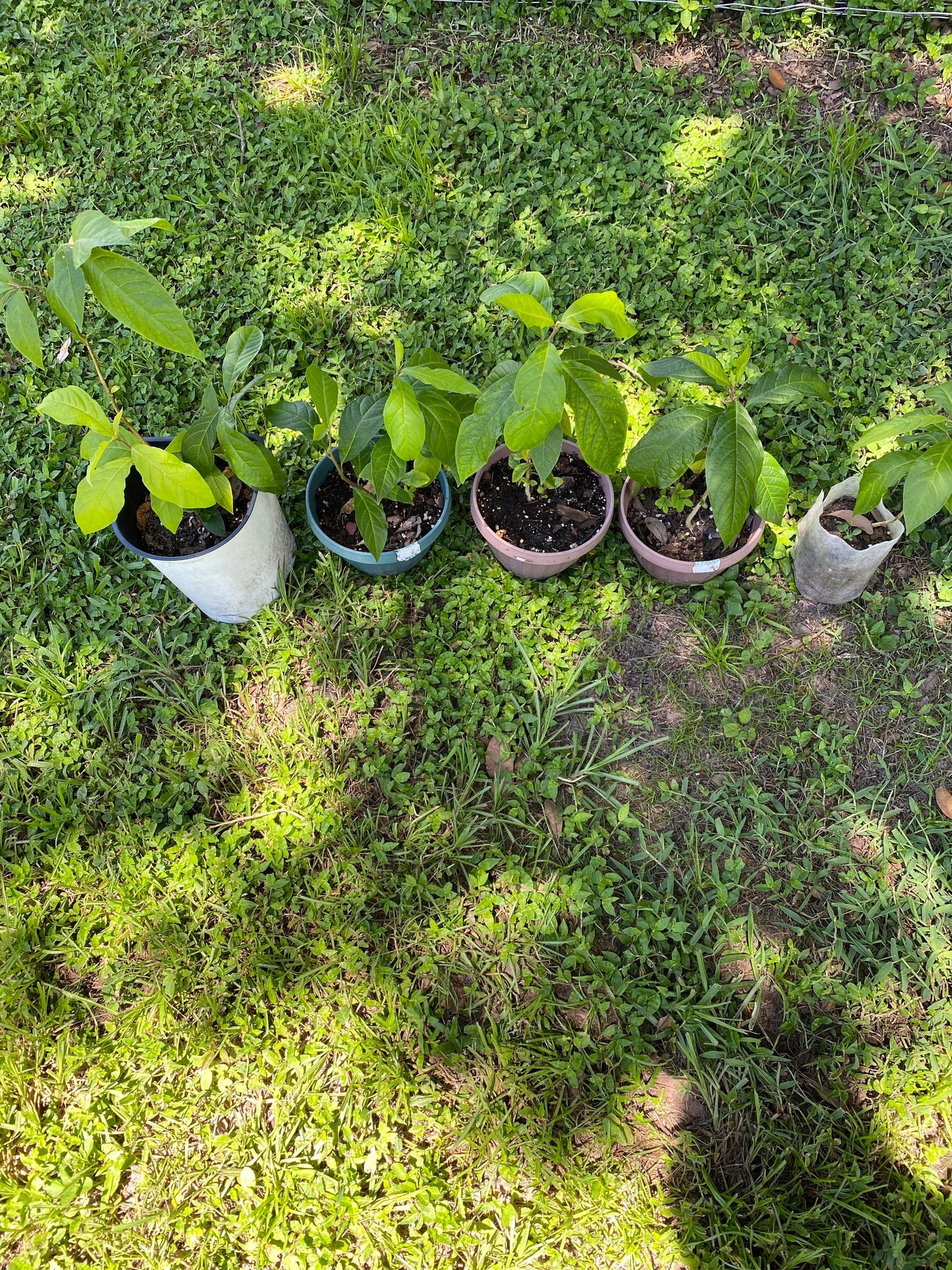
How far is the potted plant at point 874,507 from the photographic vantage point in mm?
2008

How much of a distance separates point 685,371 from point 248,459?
1.11m

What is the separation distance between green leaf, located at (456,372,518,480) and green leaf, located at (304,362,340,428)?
0.42 metres

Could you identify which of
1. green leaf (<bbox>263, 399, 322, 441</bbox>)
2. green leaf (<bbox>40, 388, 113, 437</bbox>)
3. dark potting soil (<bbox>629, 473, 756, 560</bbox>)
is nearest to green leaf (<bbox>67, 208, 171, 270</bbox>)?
green leaf (<bbox>40, 388, 113, 437</bbox>)

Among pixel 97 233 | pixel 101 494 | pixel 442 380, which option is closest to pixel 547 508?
pixel 442 380

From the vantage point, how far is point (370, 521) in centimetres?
227

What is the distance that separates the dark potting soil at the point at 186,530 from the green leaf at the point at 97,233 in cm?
79

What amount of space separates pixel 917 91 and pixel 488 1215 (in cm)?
416

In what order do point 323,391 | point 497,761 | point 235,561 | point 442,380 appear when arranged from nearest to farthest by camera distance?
point 442,380
point 323,391
point 235,561
point 497,761

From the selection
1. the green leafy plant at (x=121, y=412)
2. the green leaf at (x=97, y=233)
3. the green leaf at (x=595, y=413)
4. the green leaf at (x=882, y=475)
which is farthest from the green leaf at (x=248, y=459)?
the green leaf at (x=882, y=475)

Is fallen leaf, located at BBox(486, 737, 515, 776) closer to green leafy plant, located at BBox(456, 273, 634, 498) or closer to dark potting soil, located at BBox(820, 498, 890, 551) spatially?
green leafy plant, located at BBox(456, 273, 634, 498)

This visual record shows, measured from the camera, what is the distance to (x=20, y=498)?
2836 millimetres

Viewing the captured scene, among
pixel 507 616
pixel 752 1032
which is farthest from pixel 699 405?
pixel 752 1032

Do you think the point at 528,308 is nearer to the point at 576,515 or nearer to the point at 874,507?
the point at 576,515

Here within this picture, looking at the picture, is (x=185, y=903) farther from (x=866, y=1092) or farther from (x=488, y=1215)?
(x=866, y=1092)
